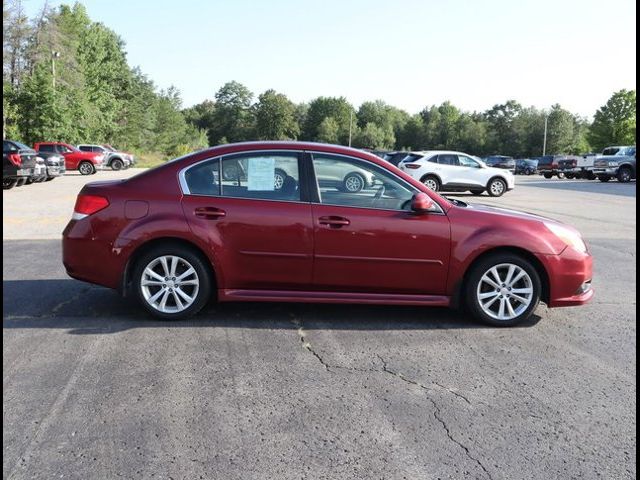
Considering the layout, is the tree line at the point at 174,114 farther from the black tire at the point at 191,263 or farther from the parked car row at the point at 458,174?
the black tire at the point at 191,263

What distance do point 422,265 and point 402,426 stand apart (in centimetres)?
199

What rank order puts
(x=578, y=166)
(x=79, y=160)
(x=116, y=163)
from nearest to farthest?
(x=79, y=160)
(x=116, y=163)
(x=578, y=166)

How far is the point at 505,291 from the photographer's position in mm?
5160

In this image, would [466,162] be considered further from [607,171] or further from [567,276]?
[567,276]

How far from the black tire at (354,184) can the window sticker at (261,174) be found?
65 centimetres

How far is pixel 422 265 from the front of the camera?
505cm

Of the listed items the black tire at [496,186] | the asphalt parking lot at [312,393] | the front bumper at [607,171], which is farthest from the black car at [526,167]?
the asphalt parking lot at [312,393]

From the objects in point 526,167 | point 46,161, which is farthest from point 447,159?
point 526,167

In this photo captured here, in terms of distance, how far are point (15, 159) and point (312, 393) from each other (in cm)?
1885

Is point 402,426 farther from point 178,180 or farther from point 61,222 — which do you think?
point 61,222

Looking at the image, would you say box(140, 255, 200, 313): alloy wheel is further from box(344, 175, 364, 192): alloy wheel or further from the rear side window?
the rear side window

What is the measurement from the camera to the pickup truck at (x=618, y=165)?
3241 centimetres

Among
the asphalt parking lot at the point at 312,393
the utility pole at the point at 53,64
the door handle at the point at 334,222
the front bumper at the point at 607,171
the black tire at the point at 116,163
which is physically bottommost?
the asphalt parking lot at the point at 312,393

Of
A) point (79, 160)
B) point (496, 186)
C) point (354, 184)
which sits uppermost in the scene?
point (354, 184)
